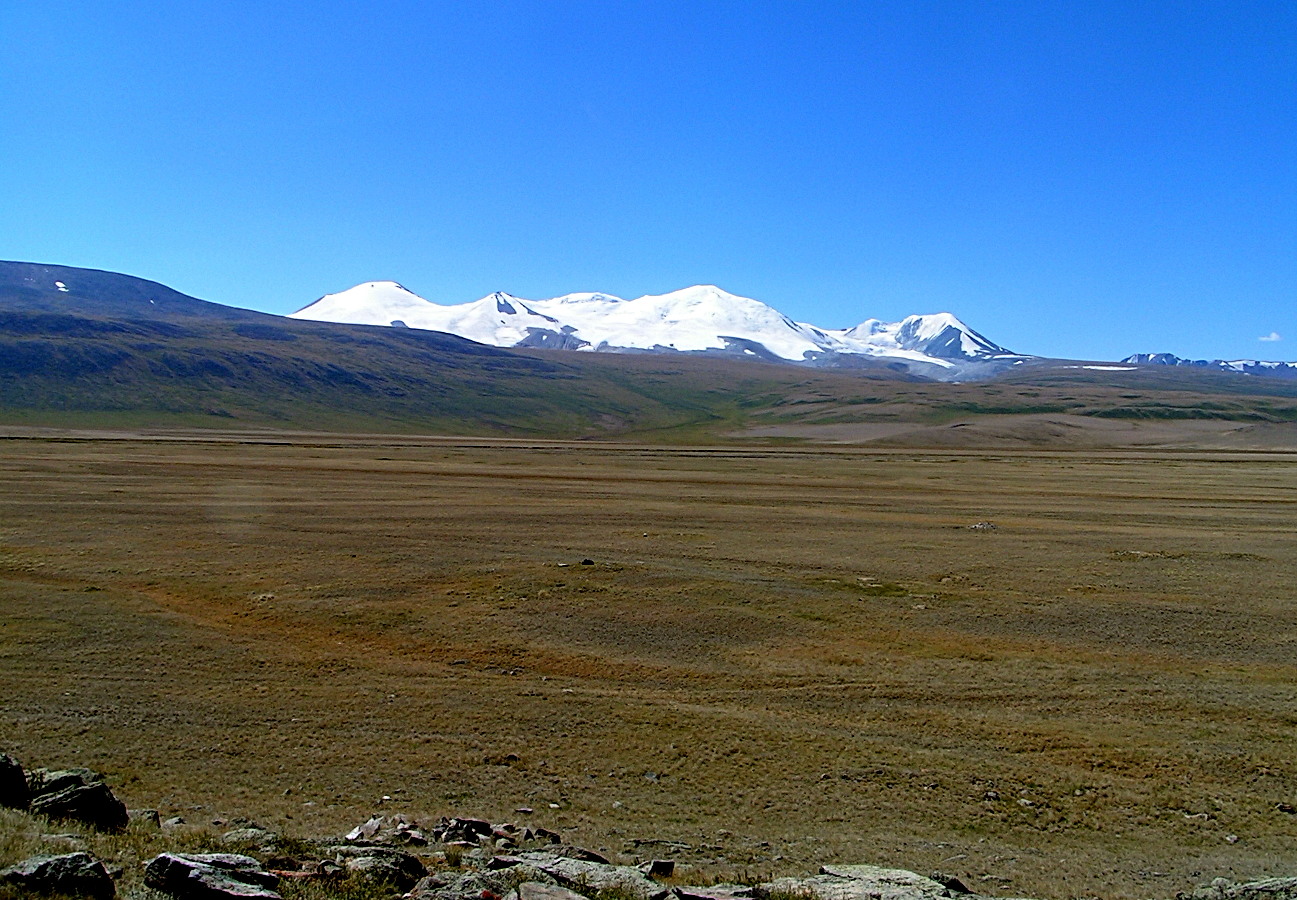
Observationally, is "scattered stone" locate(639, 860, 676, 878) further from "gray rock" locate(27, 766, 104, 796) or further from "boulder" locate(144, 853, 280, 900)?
"gray rock" locate(27, 766, 104, 796)

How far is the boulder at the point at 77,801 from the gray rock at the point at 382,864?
3.85m

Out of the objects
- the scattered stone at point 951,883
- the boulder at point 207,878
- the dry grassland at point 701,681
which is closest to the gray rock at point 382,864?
the boulder at point 207,878

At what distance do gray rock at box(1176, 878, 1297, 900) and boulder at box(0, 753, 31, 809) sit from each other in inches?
703

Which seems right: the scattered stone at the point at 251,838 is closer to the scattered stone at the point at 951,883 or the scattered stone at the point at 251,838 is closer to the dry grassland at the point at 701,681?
the dry grassland at the point at 701,681

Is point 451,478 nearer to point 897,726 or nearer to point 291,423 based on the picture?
point 897,726

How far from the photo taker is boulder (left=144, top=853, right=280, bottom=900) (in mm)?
9133

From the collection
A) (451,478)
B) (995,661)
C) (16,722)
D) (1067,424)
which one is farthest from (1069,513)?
(1067,424)

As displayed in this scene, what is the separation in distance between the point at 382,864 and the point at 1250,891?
39.4 feet

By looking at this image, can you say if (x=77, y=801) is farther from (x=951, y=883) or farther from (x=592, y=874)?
(x=951, y=883)

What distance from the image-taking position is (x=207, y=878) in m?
9.28

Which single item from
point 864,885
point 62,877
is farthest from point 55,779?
point 864,885

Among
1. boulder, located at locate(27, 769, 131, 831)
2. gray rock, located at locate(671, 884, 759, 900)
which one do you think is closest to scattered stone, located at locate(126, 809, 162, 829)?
boulder, located at locate(27, 769, 131, 831)

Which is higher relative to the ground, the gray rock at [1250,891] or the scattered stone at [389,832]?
the gray rock at [1250,891]

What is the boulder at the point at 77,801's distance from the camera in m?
12.2
